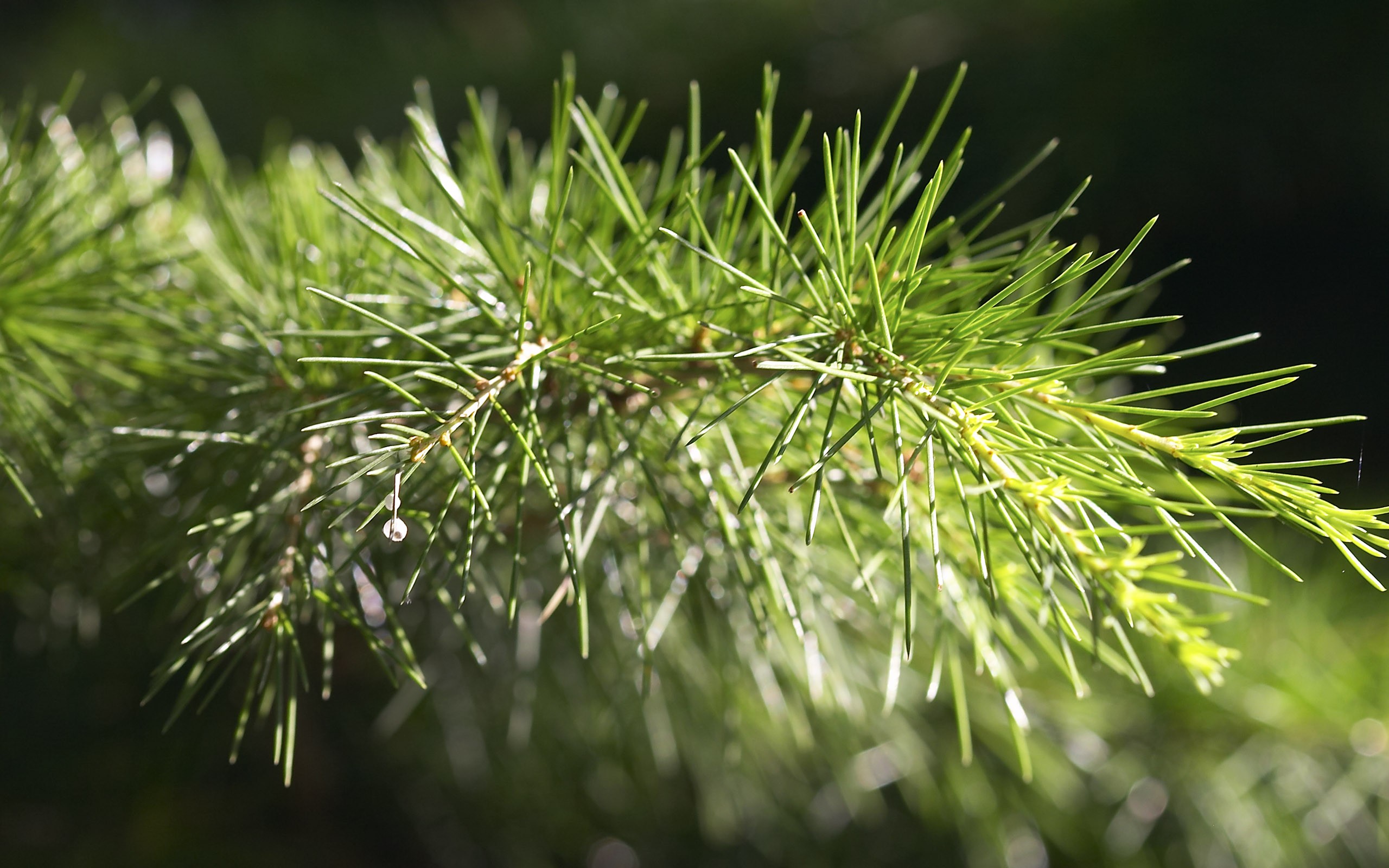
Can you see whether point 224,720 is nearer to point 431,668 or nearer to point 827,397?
point 431,668

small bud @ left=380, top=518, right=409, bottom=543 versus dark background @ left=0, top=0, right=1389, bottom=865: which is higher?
dark background @ left=0, top=0, right=1389, bottom=865

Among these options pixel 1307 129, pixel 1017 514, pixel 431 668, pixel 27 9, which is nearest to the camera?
pixel 1017 514

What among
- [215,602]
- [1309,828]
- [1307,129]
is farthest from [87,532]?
[1307,129]

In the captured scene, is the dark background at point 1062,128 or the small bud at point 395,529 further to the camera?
the dark background at point 1062,128

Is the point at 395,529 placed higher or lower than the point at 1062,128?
lower

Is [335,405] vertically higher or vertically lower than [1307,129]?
lower

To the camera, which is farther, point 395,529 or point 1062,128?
point 1062,128

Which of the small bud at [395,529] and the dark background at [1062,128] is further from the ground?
the dark background at [1062,128]

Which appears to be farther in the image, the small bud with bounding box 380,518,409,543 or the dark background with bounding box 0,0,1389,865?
the dark background with bounding box 0,0,1389,865
